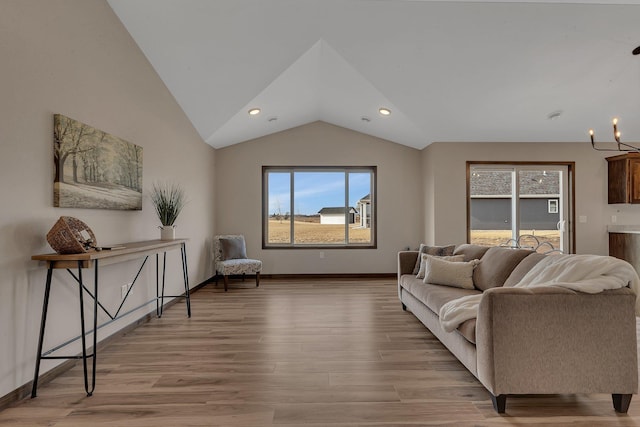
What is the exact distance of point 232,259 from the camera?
240 inches

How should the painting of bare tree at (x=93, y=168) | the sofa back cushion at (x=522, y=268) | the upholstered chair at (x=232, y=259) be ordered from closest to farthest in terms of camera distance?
the painting of bare tree at (x=93, y=168) < the sofa back cushion at (x=522, y=268) < the upholstered chair at (x=232, y=259)

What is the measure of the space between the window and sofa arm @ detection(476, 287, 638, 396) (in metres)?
4.76

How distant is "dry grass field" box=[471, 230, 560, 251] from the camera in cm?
612

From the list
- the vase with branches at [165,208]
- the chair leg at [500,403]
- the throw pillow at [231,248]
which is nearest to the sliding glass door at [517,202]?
the throw pillow at [231,248]

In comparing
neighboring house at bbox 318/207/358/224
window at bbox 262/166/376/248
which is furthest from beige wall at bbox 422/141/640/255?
neighboring house at bbox 318/207/358/224

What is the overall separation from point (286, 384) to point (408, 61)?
347 cm

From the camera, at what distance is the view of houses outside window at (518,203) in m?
6.12

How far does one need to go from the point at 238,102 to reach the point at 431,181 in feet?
10.7

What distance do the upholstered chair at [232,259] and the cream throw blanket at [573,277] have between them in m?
3.71

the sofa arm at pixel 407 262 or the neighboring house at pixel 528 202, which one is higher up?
the neighboring house at pixel 528 202

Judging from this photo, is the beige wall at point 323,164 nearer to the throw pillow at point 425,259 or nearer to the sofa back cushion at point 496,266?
the throw pillow at point 425,259

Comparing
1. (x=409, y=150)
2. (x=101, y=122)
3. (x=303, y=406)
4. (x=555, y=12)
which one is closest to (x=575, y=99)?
(x=555, y=12)

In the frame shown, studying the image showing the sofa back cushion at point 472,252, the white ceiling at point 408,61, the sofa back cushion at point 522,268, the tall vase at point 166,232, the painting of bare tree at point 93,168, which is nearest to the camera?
the painting of bare tree at point 93,168

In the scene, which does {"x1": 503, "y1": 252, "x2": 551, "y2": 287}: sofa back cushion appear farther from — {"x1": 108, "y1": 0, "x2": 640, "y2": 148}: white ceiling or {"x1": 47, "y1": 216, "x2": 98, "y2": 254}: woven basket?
{"x1": 47, "y1": 216, "x2": 98, "y2": 254}: woven basket
